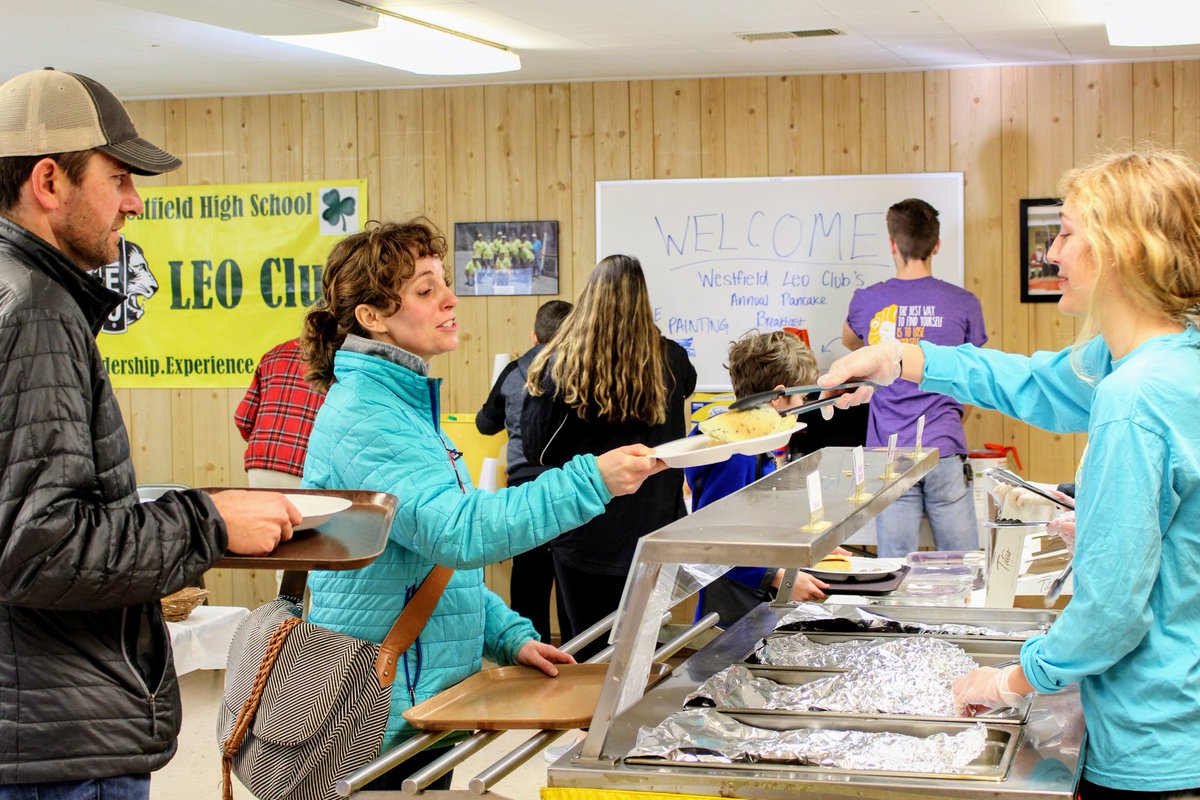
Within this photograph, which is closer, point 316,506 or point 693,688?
point 316,506

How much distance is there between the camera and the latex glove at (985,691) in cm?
167

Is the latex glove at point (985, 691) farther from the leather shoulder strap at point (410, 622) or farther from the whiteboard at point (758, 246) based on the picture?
the whiteboard at point (758, 246)

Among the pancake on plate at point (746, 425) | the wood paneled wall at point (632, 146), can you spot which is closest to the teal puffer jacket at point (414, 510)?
the pancake on plate at point (746, 425)

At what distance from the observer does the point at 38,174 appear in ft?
4.90

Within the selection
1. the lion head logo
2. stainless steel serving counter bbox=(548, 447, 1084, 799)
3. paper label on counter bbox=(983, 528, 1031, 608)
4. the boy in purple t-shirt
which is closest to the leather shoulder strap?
stainless steel serving counter bbox=(548, 447, 1084, 799)

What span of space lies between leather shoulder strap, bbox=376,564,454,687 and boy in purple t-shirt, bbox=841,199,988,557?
3.08m

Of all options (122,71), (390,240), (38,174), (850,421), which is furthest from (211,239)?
(38,174)

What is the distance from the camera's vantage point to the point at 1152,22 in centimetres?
424

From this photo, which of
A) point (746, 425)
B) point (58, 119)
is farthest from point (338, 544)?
point (746, 425)

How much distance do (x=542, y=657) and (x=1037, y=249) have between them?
13.4ft

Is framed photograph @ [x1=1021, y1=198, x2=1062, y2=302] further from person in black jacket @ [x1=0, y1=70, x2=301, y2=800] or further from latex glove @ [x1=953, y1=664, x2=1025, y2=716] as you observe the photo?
person in black jacket @ [x1=0, y1=70, x2=301, y2=800]

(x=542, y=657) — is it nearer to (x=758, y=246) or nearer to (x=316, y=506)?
(x=316, y=506)

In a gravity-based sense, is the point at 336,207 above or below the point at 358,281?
above

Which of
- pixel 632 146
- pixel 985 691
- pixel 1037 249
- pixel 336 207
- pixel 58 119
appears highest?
pixel 632 146
